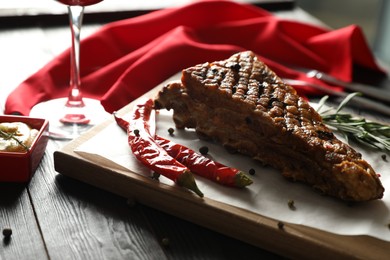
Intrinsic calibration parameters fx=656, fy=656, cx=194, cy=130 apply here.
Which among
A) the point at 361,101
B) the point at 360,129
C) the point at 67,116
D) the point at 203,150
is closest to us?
the point at 203,150

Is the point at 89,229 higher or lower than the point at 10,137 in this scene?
lower

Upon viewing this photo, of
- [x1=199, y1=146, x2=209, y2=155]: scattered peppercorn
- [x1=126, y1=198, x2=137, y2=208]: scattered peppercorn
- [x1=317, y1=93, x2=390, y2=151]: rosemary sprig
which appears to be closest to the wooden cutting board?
[x1=126, y1=198, x2=137, y2=208]: scattered peppercorn

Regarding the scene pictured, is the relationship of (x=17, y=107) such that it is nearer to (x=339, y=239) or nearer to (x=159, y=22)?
(x=159, y=22)

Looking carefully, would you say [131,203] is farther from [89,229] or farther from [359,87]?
[359,87]

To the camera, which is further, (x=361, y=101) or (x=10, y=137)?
(x=361, y=101)

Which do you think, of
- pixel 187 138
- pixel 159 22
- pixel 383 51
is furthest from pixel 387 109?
pixel 383 51

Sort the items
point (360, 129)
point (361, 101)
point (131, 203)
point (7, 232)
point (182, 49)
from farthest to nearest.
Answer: point (182, 49)
point (361, 101)
point (360, 129)
point (131, 203)
point (7, 232)

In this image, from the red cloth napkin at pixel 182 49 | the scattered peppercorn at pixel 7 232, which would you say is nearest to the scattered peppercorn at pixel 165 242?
the scattered peppercorn at pixel 7 232

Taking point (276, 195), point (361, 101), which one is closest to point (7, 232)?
point (276, 195)
